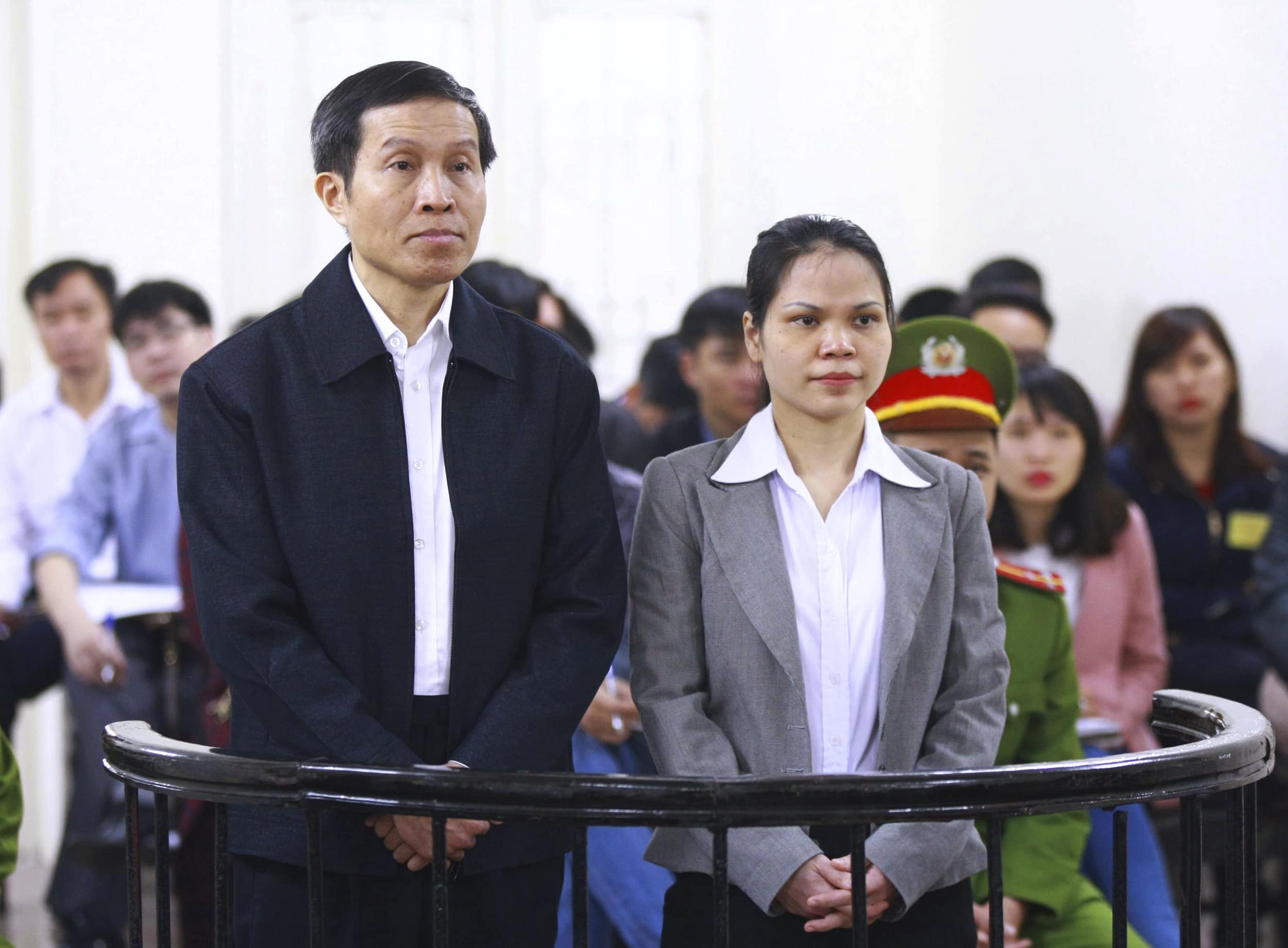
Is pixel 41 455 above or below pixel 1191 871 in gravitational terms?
above

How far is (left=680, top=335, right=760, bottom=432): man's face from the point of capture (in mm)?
3756

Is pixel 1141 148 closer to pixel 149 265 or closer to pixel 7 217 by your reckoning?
pixel 149 265

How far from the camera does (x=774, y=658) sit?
1808 mm

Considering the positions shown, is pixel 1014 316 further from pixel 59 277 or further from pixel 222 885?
pixel 222 885

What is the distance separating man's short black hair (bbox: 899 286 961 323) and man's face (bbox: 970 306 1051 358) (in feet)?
0.62

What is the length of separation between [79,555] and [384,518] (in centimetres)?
276

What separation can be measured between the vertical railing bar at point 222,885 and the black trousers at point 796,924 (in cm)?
53

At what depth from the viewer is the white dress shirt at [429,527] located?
5.79 feet

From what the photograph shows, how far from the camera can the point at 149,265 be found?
18.0 feet

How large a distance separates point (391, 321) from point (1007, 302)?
2656 mm

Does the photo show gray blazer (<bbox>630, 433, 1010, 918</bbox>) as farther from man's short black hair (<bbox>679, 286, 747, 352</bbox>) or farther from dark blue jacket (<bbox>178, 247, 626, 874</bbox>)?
man's short black hair (<bbox>679, 286, 747, 352</bbox>)

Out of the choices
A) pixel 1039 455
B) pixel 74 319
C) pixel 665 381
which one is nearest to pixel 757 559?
pixel 1039 455

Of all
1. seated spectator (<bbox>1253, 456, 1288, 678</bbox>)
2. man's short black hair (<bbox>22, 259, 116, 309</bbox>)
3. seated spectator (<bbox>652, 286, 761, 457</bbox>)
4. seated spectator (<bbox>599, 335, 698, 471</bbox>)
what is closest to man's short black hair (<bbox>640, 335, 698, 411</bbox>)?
seated spectator (<bbox>599, 335, 698, 471</bbox>)

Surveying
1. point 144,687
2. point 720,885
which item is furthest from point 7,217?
point 720,885
